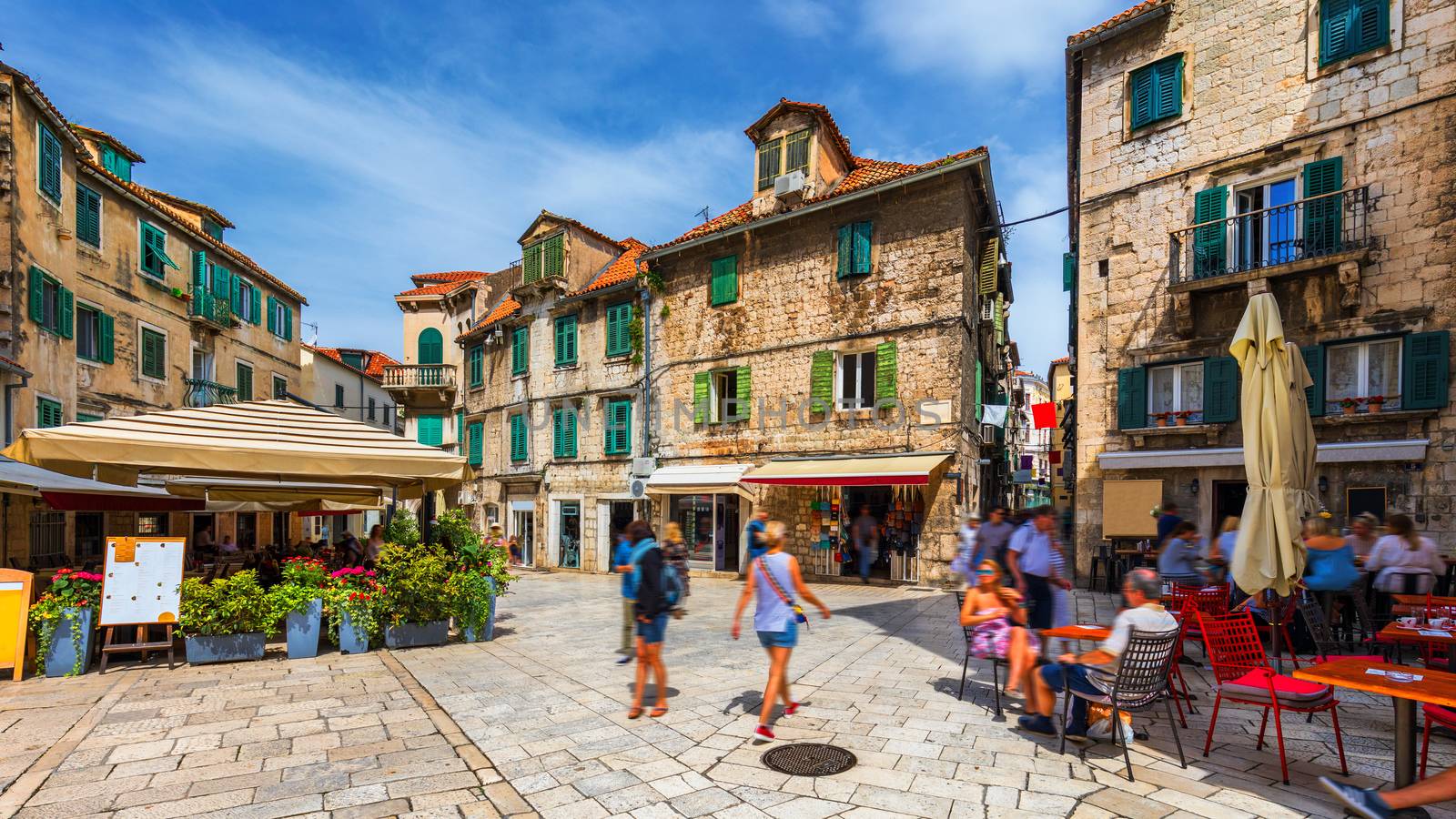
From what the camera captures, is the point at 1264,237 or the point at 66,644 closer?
the point at 66,644

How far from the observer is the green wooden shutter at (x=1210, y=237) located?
13250 millimetres

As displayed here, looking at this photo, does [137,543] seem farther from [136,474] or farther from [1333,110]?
[1333,110]

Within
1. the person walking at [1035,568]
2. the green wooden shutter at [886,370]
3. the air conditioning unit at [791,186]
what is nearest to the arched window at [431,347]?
the air conditioning unit at [791,186]

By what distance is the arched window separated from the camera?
3133cm

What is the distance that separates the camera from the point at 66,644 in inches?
293

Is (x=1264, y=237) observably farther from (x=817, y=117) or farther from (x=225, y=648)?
(x=225, y=648)

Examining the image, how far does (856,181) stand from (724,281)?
14.2ft

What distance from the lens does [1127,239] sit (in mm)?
14531

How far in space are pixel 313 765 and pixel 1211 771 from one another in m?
6.17

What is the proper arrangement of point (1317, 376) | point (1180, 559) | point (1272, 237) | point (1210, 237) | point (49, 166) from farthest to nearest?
point (49, 166), point (1210, 237), point (1272, 237), point (1317, 376), point (1180, 559)

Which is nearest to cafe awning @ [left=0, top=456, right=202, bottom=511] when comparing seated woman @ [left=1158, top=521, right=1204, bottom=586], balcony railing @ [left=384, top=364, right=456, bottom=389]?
seated woman @ [left=1158, top=521, right=1204, bottom=586]

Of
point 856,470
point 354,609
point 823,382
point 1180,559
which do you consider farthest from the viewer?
point 823,382

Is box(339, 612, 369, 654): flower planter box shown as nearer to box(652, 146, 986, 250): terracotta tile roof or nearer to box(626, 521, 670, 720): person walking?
box(626, 521, 670, 720): person walking

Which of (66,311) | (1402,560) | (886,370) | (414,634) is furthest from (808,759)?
(66,311)
